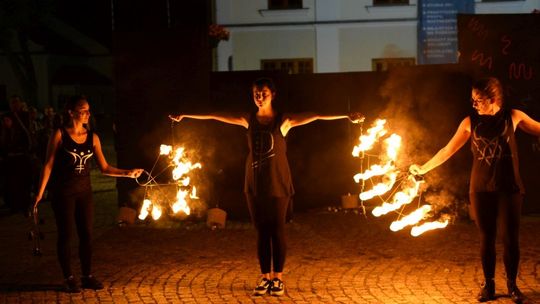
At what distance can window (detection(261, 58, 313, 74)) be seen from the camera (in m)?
29.3

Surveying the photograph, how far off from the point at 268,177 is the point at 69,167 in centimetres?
201

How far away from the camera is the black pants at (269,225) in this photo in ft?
25.0

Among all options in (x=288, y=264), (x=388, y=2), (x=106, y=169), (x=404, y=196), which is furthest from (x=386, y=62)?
(x=404, y=196)

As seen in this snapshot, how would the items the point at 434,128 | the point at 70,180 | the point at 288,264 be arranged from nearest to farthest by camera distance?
the point at 70,180, the point at 288,264, the point at 434,128

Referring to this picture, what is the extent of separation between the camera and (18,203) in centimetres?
1370

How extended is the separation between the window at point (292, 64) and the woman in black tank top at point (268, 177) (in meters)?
21.7

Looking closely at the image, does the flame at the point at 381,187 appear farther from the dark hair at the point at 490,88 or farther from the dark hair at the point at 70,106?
the dark hair at the point at 70,106

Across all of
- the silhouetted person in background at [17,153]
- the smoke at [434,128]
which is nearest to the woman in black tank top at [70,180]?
the silhouetted person in background at [17,153]

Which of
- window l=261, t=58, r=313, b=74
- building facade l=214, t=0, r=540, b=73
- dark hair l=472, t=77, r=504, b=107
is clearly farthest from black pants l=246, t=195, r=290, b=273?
window l=261, t=58, r=313, b=74

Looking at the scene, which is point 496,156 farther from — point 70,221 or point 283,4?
point 283,4

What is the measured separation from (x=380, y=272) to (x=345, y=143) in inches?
190

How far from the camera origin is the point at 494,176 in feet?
22.9

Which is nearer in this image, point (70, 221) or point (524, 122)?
point (524, 122)

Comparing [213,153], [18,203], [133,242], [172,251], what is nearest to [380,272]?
[172,251]
